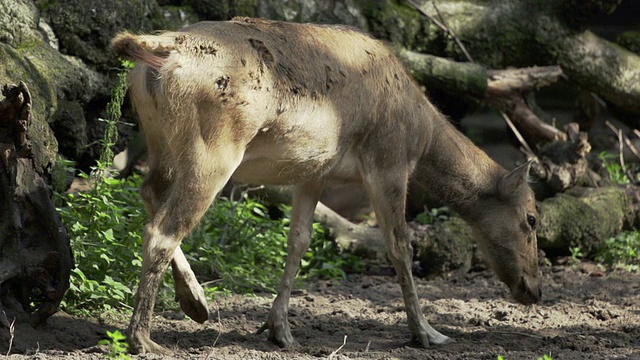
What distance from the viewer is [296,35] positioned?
6.37m

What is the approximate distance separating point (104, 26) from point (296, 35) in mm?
2199

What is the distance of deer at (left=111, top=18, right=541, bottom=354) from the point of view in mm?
5570

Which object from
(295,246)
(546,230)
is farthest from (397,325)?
(546,230)

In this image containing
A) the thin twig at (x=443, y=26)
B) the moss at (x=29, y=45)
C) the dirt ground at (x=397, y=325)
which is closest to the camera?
the dirt ground at (x=397, y=325)

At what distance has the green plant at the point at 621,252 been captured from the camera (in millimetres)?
9766

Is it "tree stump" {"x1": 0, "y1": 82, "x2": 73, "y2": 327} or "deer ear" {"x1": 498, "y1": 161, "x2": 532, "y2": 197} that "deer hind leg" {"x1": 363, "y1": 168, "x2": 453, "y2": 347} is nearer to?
"deer ear" {"x1": 498, "y1": 161, "x2": 532, "y2": 197}

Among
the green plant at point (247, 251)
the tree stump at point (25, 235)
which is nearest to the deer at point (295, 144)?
the tree stump at point (25, 235)

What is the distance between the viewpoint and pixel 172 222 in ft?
18.2

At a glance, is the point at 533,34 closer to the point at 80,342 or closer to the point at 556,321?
the point at 556,321

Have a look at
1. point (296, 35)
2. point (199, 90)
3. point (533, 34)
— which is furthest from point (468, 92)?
point (199, 90)

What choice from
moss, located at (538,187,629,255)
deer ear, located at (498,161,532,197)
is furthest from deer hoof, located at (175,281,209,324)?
moss, located at (538,187,629,255)

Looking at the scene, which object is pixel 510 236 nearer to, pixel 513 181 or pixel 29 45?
pixel 513 181

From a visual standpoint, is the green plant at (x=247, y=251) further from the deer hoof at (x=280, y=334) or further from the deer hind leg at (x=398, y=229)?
the deer hind leg at (x=398, y=229)

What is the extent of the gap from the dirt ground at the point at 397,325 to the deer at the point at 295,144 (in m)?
0.25
